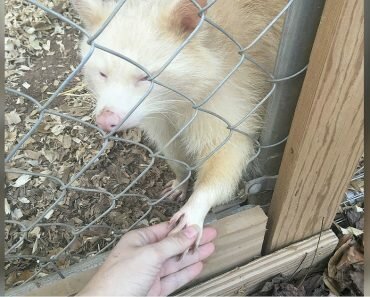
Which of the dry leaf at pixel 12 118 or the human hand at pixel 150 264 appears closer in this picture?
the human hand at pixel 150 264

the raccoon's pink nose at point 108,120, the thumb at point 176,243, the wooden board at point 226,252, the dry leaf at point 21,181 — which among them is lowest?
the dry leaf at point 21,181

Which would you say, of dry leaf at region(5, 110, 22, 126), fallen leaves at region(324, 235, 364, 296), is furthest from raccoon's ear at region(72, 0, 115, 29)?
fallen leaves at region(324, 235, 364, 296)

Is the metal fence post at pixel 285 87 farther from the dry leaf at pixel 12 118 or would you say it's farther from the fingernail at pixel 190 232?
the dry leaf at pixel 12 118

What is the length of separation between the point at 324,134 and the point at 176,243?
534mm

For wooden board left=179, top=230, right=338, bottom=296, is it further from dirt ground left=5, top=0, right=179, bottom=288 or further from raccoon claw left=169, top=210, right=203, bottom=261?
dirt ground left=5, top=0, right=179, bottom=288

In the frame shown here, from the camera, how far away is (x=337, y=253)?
1887 millimetres

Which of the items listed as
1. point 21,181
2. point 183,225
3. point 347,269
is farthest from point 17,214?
point 347,269

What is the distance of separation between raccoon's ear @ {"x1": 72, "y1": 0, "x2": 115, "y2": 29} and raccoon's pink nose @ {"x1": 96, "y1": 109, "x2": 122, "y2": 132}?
330mm

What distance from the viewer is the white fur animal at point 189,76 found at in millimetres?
1432

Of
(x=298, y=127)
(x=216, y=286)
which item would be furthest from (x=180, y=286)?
(x=298, y=127)

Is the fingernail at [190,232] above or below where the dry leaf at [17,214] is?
above

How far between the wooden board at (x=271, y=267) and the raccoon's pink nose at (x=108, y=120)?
0.64 metres

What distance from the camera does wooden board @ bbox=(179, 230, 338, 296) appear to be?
169 centimetres

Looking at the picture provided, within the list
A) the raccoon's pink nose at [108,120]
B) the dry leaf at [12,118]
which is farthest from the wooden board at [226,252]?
the dry leaf at [12,118]
